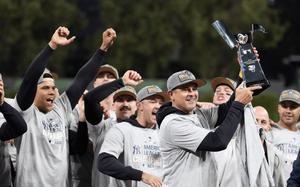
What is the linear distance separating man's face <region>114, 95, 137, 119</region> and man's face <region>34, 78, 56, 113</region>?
1.08 meters

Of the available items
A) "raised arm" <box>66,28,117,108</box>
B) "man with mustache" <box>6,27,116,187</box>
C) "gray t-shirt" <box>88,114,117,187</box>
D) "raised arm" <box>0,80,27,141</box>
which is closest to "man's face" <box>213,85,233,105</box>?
"gray t-shirt" <box>88,114,117,187</box>

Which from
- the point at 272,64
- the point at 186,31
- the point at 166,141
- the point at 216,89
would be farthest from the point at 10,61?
the point at 166,141

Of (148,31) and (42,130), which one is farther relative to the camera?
(148,31)

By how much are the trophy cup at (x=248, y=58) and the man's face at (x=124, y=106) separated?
2.07m

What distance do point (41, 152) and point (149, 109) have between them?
1.15 meters

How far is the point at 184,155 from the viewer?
784 centimetres

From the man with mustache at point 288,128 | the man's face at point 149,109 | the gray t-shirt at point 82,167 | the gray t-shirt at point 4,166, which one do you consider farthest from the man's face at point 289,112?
the gray t-shirt at point 4,166

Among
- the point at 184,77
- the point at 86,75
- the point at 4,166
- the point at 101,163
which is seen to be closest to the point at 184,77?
the point at 184,77

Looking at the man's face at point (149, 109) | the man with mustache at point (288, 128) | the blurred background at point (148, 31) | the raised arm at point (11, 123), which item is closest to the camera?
the raised arm at point (11, 123)

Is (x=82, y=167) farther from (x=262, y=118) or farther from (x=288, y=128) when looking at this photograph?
(x=288, y=128)

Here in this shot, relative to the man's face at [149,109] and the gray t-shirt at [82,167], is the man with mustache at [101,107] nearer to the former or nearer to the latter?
the gray t-shirt at [82,167]

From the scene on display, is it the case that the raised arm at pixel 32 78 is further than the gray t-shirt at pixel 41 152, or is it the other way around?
the gray t-shirt at pixel 41 152

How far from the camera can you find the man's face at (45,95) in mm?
8930

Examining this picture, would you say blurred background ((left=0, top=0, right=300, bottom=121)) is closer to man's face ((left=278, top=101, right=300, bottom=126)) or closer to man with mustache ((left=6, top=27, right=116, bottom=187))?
man's face ((left=278, top=101, right=300, bottom=126))
